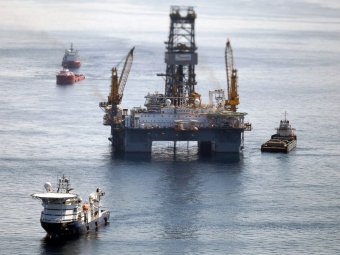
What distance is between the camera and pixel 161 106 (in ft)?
544

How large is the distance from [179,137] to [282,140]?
16.1m

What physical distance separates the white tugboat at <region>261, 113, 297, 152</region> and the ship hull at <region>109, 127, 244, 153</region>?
147 inches

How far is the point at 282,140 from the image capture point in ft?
570

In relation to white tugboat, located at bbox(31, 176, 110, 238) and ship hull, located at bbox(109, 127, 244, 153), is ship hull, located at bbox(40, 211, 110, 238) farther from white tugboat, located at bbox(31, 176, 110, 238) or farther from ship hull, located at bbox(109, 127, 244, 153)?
ship hull, located at bbox(109, 127, 244, 153)

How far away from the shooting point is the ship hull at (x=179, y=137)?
16288cm

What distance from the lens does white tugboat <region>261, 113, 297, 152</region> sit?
16888cm

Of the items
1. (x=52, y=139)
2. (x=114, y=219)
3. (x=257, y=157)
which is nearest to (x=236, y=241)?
(x=114, y=219)

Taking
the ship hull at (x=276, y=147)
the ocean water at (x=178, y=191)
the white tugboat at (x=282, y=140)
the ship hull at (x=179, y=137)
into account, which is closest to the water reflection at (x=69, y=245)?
the ocean water at (x=178, y=191)

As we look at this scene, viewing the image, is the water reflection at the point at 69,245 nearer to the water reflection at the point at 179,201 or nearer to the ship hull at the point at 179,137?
the water reflection at the point at 179,201

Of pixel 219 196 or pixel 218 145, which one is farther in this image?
pixel 218 145

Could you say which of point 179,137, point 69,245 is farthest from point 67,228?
point 179,137

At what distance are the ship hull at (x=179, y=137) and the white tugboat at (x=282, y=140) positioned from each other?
3.75 meters

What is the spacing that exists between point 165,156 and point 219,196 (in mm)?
26196

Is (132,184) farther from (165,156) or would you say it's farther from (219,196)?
(165,156)
